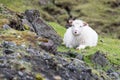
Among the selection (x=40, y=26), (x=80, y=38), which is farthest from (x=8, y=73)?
(x=40, y=26)

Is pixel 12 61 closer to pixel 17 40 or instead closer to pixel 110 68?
pixel 17 40

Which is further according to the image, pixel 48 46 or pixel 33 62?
pixel 48 46

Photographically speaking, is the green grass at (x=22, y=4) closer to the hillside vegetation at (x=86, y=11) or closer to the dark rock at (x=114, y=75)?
the hillside vegetation at (x=86, y=11)

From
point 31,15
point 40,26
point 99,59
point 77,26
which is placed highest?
point 31,15

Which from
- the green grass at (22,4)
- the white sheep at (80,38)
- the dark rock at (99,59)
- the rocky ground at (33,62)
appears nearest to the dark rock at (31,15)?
the white sheep at (80,38)

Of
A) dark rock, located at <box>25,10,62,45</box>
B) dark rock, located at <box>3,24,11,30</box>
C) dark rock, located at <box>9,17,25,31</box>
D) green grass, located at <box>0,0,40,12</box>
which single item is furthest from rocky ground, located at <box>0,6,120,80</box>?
green grass, located at <box>0,0,40,12</box>

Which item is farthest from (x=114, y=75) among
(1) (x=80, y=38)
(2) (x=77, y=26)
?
(1) (x=80, y=38)

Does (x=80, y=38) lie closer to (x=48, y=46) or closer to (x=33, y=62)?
(x=48, y=46)

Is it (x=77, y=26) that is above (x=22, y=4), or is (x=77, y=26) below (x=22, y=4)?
above

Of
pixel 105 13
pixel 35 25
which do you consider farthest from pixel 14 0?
pixel 35 25

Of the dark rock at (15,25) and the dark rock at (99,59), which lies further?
the dark rock at (99,59)

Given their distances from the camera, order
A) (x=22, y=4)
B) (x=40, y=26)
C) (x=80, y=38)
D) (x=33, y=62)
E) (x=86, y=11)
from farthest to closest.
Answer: (x=86, y=11), (x=22, y=4), (x=40, y=26), (x=80, y=38), (x=33, y=62)

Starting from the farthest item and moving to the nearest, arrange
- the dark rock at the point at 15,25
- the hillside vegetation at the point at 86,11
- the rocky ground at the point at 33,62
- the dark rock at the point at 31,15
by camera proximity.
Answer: the hillside vegetation at the point at 86,11 < the dark rock at the point at 31,15 < the dark rock at the point at 15,25 < the rocky ground at the point at 33,62

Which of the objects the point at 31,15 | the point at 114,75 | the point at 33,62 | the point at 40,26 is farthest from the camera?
the point at 31,15
